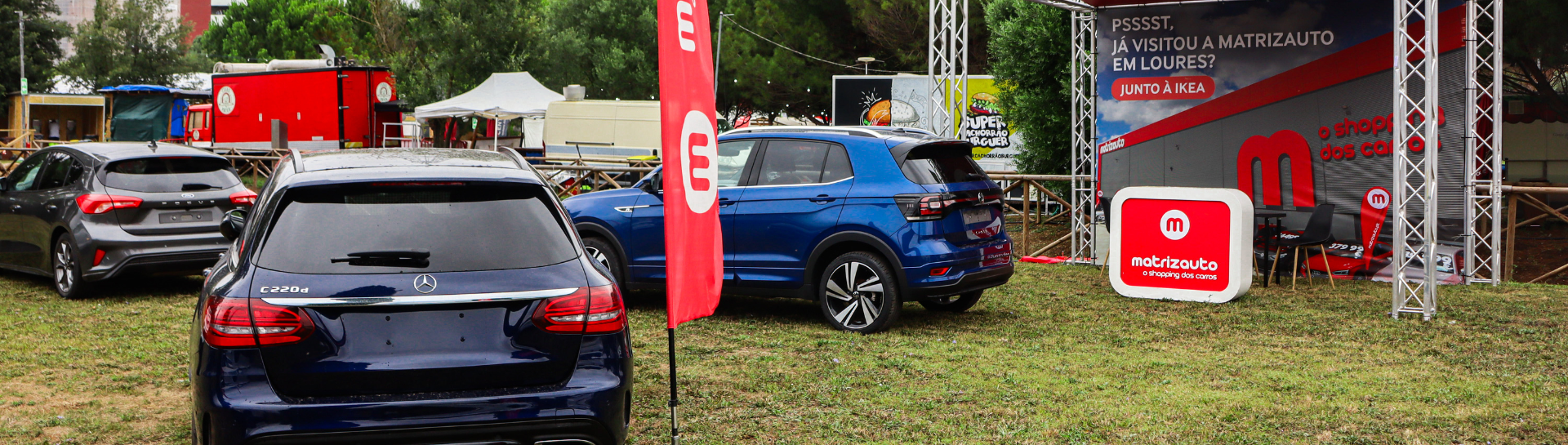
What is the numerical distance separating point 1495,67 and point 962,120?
5.09 metres

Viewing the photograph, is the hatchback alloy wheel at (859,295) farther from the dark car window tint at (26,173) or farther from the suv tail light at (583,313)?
the dark car window tint at (26,173)

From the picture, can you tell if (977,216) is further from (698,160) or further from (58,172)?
(58,172)

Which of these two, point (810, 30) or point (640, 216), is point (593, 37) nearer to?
point (810, 30)

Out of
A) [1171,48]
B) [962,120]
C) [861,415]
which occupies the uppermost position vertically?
[1171,48]

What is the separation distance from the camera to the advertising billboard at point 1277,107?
11844 mm

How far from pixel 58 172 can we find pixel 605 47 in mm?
36672

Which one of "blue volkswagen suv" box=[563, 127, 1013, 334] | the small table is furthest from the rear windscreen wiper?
the small table

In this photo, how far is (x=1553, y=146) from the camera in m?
21.5

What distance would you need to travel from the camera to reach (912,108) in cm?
2359

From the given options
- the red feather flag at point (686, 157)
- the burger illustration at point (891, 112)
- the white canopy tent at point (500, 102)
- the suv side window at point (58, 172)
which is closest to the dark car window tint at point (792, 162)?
the red feather flag at point (686, 157)

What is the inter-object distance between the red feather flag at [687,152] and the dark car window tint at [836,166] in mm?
3107

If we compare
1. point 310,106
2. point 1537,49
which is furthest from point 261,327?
point 310,106

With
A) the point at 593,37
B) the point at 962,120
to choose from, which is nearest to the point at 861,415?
the point at 962,120

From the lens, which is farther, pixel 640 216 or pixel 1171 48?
pixel 1171 48
